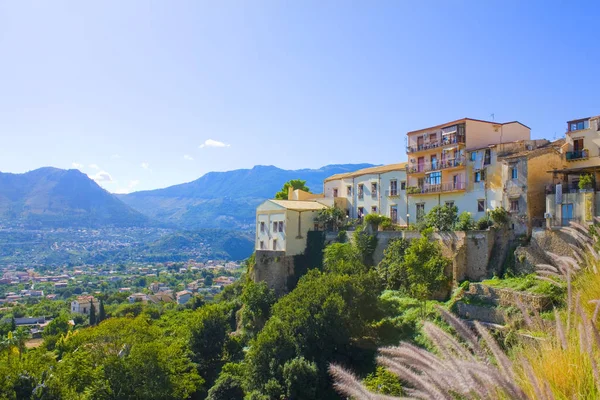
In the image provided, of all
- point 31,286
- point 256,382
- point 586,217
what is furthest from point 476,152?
point 31,286

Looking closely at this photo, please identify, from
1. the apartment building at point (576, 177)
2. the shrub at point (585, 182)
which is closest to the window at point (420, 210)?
the apartment building at point (576, 177)

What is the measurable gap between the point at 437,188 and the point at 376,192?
7218 millimetres

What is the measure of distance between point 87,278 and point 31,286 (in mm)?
21828

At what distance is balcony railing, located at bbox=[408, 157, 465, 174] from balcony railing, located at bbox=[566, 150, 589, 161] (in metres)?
6.54

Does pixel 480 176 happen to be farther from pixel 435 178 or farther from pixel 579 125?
pixel 579 125

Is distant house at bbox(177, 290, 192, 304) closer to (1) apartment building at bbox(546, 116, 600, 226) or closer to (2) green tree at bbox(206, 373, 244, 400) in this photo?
(2) green tree at bbox(206, 373, 244, 400)

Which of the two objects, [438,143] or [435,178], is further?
[438,143]

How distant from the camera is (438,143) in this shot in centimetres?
3484

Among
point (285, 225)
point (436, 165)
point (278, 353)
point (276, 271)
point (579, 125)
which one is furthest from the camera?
point (276, 271)


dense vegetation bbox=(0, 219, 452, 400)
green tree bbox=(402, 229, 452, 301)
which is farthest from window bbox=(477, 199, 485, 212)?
green tree bbox=(402, 229, 452, 301)

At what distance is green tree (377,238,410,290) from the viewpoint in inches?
1229

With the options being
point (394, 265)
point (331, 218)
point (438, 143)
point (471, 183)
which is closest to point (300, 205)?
point (331, 218)

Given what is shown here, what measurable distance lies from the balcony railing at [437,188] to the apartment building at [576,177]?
20.5 feet

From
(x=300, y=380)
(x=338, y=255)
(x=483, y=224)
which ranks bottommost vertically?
(x=300, y=380)
